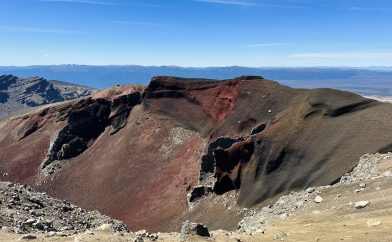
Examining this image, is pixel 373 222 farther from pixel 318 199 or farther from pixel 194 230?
pixel 318 199

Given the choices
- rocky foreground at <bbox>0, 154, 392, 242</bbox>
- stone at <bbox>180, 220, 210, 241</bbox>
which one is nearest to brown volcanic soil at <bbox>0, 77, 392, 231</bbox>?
rocky foreground at <bbox>0, 154, 392, 242</bbox>

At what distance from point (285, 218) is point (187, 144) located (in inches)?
1745

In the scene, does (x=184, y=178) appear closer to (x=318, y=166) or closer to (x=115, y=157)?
(x=115, y=157)

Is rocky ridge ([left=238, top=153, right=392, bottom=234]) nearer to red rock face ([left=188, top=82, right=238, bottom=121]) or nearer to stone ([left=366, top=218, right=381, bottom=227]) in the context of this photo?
stone ([left=366, top=218, right=381, bottom=227])

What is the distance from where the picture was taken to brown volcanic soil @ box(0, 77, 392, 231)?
161 ft

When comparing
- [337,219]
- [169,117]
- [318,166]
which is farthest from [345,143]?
[169,117]

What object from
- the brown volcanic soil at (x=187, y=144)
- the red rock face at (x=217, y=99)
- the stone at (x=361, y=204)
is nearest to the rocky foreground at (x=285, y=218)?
the stone at (x=361, y=204)

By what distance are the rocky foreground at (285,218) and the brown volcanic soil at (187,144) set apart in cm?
514

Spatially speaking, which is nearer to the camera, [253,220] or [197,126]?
[253,220]

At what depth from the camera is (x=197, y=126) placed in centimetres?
8212

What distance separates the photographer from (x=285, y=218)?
33.7 meters

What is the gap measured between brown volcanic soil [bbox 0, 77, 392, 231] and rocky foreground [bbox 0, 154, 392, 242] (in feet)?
16.9

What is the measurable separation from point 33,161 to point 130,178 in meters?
27.6

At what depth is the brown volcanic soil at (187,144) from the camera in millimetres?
49219
